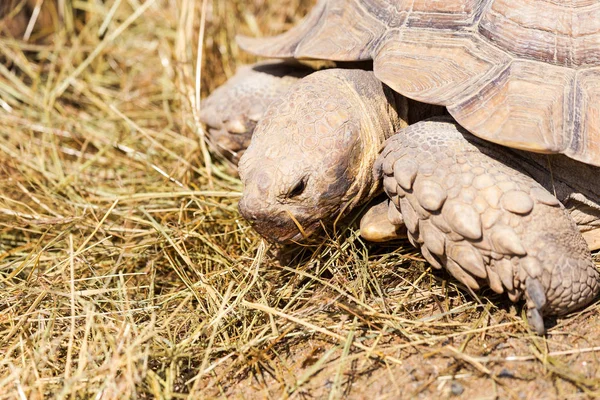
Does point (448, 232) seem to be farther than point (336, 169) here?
No

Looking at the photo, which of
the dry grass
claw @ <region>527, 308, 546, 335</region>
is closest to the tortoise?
claw @ <region>527, 308, 546, 335</region>

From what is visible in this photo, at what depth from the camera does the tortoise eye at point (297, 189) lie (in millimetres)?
2193

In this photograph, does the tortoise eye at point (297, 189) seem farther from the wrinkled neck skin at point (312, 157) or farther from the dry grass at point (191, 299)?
the dry grass at point (191, 299)

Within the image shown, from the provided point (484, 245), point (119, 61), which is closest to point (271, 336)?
point (484, 245)

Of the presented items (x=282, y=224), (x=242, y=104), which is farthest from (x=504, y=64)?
(x=242, y=104)

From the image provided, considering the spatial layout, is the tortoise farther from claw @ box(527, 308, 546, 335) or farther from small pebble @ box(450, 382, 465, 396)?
small pebble @ box(450, 382, 465, 396)

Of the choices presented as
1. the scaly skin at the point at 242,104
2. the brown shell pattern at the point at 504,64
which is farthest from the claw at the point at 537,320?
the scaly skin at the point at 242,104

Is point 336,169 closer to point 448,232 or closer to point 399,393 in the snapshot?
point 448,232

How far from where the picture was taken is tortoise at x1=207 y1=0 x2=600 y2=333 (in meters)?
2.01

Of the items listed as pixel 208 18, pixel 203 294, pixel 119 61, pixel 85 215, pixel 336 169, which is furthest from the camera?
pixel 119 61

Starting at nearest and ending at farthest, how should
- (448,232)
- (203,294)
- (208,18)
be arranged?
(448,232), (203,294), (208,18)

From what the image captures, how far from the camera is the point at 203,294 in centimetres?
242

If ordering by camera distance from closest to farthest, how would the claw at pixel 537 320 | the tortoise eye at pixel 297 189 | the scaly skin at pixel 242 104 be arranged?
the claw at pixel 537 320, the tortoise eye at pixel 297 189, the scaly skin at pixel 242 104

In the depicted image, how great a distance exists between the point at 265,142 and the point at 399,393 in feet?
3.23
